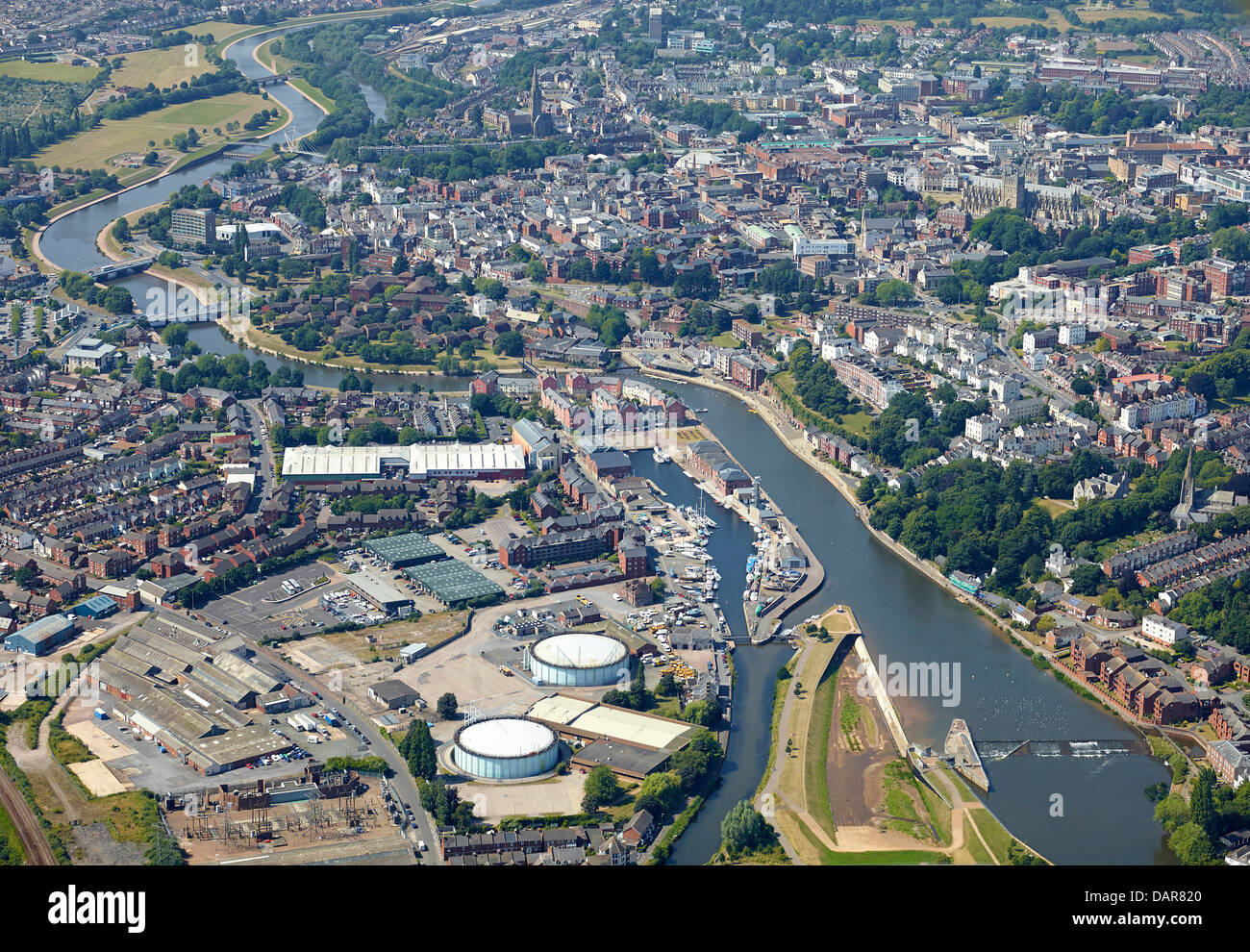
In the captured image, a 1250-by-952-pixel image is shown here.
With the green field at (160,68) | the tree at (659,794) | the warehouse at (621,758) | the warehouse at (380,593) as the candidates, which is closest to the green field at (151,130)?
the green field at (160,68)

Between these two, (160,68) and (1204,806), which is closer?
(1204,806)

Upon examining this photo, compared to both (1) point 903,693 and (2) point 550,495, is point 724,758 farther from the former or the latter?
(2) point 550,495

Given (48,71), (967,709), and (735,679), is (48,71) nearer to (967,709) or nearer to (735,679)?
(735,679)

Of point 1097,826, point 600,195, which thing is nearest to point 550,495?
point 1097,826

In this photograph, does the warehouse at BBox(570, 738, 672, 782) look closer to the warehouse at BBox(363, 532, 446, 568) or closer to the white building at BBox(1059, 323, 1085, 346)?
→ the warehouse at BBox(363, 532, 446, 568)

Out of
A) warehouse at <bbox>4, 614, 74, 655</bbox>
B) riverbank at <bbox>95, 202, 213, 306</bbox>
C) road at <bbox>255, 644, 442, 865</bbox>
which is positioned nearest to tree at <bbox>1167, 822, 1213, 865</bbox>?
road at <bbox>255, 644, 442, 865</bbox>

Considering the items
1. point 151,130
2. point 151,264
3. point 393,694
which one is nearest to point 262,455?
point 393,694
